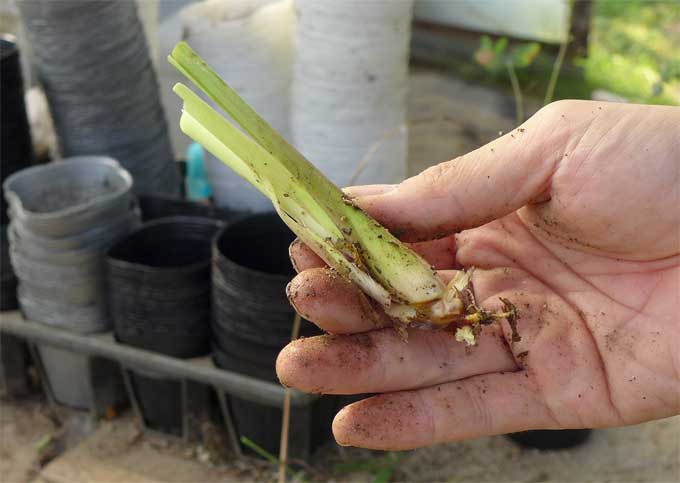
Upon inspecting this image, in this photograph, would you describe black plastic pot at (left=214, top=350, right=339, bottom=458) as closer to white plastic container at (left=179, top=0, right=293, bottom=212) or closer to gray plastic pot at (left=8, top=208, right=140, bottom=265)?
gray plastic pot at (left=8, top=208, right=140, bottom=265)

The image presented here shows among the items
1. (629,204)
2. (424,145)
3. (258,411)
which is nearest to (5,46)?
(258,411)

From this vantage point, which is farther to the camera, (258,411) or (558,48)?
(558,48)

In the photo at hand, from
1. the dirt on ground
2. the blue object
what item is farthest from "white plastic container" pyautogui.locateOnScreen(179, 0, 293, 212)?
the dirt on ground

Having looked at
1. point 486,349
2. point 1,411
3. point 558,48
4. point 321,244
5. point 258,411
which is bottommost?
point 1,411

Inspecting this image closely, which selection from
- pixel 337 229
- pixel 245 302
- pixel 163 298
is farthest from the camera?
pixel 163 298

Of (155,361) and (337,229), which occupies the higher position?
(337,229)

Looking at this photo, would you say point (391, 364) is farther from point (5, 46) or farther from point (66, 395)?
Answer: point (5, 46)

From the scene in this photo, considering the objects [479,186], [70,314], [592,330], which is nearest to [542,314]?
[592,330]

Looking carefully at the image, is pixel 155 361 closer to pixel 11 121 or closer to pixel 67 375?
pixel 67 375
